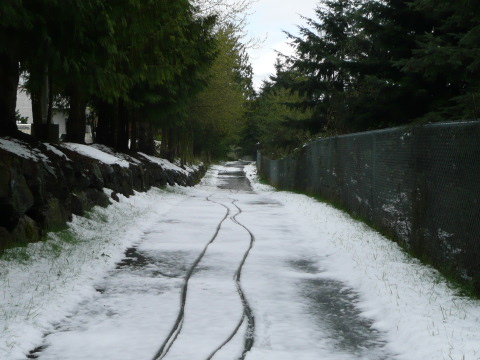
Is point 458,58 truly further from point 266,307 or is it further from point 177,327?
point 177,327

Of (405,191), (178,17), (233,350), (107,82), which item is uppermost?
(178,17)

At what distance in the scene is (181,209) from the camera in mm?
15234

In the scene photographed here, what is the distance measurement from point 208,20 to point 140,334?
42.9 feet

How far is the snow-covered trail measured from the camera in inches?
179

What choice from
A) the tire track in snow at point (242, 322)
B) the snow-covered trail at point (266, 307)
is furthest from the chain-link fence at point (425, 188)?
the tire track in snow at point (242, 322)

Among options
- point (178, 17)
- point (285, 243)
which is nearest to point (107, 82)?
point (178, 17)

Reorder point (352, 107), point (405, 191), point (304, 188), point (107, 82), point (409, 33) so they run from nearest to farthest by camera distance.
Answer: point (405, 191)
point (107, 82)
point (409, 33)
point (352, 107)
point (304, 188)

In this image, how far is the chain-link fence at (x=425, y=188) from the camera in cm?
649

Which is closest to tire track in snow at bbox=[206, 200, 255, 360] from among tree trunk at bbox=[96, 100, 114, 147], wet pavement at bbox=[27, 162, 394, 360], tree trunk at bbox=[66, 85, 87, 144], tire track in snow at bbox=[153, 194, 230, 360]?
wet pavement at bbox=[27, 162, 394, 360]

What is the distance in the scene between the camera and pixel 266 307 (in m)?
5.76

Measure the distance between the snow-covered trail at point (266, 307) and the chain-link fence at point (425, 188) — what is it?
0.41 metres

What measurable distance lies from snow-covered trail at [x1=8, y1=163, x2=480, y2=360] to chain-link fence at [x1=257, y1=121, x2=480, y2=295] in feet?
1.36

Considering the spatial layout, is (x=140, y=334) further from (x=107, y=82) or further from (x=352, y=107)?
(x=352, y=107)

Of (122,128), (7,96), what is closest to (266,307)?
(7,96)
